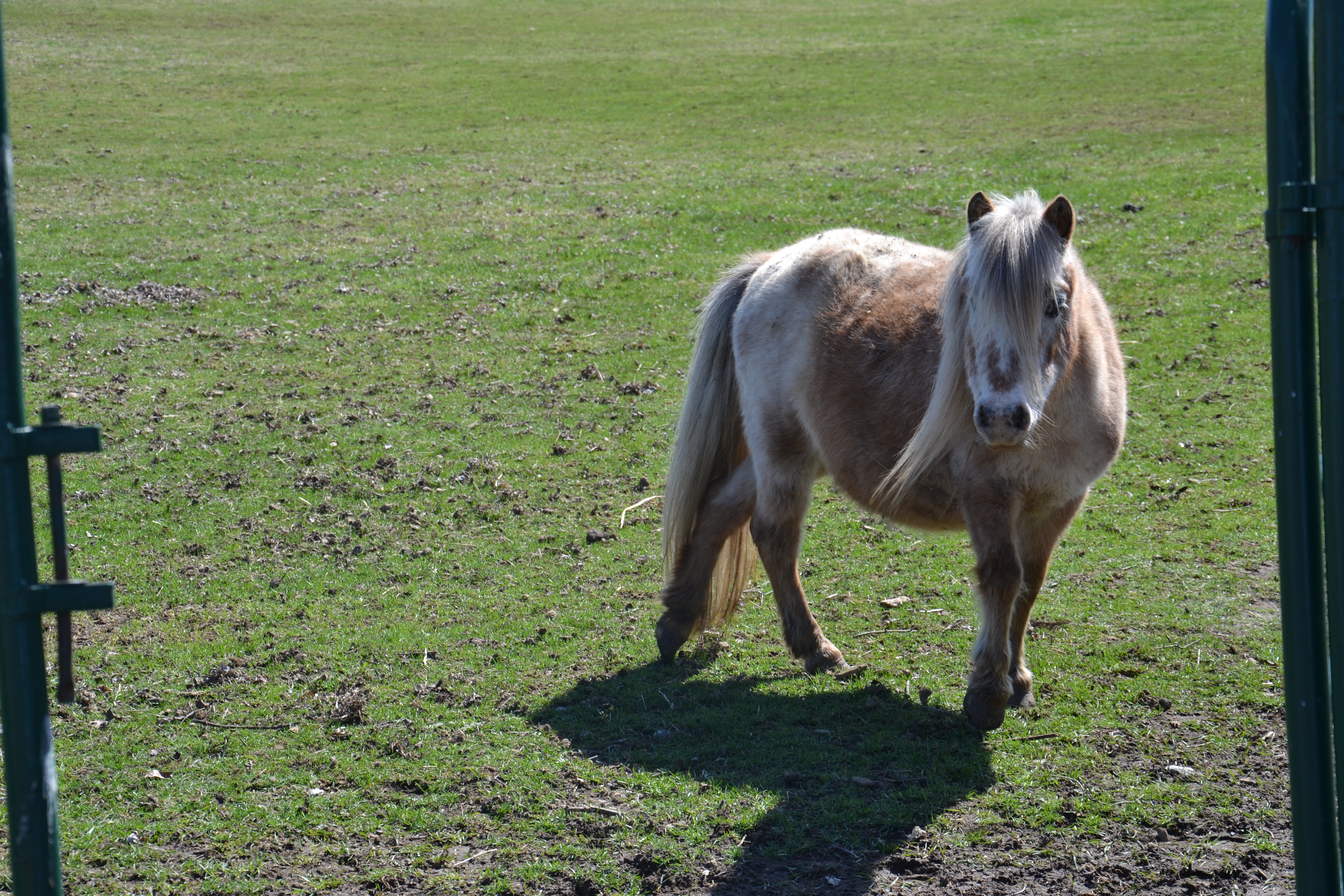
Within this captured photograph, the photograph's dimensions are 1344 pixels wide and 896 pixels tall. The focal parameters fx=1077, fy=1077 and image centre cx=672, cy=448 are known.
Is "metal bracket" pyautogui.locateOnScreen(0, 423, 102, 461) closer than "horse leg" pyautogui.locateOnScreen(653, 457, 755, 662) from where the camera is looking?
Yes

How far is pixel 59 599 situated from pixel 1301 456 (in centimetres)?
198

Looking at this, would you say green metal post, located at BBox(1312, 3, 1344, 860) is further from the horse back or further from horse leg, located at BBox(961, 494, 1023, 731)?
the horse back

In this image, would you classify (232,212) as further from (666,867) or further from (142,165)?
(666,867)

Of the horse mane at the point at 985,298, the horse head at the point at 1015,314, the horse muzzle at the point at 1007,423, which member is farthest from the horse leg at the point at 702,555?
the horse muzzle at the point at 1007,423

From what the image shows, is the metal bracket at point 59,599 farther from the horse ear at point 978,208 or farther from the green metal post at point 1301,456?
the horse ear at point 978,208

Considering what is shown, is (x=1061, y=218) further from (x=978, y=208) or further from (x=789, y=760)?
(x=789, y=760)

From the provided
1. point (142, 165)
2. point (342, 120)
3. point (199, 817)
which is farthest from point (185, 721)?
point (342, 120)

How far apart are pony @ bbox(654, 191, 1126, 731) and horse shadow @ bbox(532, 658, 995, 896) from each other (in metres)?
0.26

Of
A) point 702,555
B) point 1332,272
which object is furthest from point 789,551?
point 1332,272

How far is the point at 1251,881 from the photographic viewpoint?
3334 mm

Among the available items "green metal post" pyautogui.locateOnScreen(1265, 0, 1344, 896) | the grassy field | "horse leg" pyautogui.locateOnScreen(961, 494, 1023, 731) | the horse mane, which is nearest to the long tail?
the grassy field

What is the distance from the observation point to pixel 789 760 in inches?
163

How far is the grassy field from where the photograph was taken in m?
3.64

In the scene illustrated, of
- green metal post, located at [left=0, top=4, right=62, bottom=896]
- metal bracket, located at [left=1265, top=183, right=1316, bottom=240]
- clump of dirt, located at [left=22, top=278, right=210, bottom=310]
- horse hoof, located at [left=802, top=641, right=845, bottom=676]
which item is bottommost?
horse hoof, located at [left=802, top=641, right=845, bottom=676]
